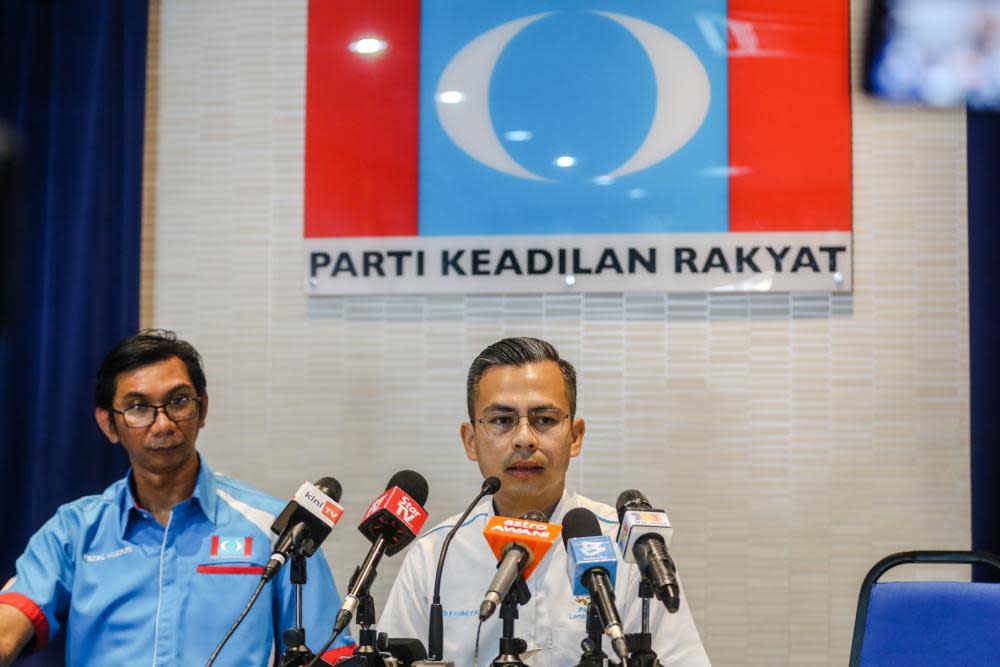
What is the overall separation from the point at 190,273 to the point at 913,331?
2.61 m

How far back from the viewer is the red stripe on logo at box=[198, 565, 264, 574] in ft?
9.07

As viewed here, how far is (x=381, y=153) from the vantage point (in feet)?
11.8

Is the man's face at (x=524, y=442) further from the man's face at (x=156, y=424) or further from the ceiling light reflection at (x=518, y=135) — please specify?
the ceiling light reflection at (x=518, y=135)

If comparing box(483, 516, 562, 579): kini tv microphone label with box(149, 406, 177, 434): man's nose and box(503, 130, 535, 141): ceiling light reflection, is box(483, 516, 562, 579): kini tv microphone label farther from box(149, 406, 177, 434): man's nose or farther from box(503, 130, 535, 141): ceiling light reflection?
box(503, 130, 535, 141): ceiling light reflection

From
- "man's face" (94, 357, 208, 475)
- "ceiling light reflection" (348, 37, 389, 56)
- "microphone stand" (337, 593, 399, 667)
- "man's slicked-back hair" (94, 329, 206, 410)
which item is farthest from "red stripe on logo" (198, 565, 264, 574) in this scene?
"ceiling light reflection" (348, 37, 389, 56)

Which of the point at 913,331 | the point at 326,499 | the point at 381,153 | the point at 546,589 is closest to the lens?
the point at 326,499

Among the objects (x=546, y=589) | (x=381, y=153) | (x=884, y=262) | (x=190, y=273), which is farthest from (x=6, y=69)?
(x=884, y=262)

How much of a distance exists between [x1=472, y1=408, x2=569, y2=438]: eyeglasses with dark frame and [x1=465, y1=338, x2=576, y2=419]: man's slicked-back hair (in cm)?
9

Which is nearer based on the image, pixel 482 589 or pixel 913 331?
pixel 482 589

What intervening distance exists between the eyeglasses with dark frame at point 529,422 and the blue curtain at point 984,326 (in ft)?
5.09

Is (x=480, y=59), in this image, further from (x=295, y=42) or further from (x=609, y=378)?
(x=609, y=378)

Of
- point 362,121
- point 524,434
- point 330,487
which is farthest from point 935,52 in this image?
point 362,121

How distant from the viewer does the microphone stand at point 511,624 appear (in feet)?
5.80

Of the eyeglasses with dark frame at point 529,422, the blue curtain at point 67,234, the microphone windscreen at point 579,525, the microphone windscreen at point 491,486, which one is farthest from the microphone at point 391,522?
the blue curtain at point 67,234
